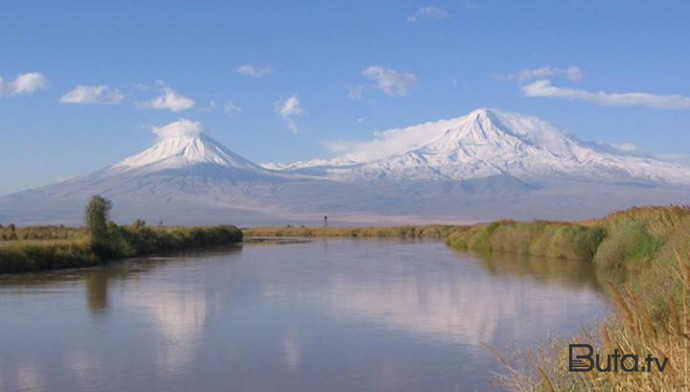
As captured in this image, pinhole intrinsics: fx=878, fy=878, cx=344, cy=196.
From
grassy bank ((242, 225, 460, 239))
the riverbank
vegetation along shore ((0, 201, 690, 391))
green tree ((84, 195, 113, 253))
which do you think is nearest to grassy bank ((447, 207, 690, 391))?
vegetation along shore ((0, 201, 690, 391))

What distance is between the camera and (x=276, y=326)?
13.7m

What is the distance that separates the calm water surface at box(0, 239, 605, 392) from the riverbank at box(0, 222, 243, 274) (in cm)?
181

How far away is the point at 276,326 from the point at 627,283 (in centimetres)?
531

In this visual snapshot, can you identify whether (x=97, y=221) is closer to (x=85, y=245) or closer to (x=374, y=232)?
(x=85, y=245)

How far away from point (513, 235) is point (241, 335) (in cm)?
2606

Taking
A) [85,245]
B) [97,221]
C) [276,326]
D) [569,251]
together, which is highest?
[97,221]

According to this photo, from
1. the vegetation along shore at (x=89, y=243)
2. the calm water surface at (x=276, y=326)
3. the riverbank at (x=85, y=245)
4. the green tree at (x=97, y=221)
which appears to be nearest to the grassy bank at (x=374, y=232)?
the riverbank at (x=85, y=245)

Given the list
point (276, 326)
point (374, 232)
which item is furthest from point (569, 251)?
point (374, 232)

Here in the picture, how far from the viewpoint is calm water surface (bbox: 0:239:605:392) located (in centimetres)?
978

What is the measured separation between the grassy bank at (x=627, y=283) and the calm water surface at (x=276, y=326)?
4.31 feet

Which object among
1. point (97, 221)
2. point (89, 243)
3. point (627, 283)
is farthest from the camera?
point (97, 221)

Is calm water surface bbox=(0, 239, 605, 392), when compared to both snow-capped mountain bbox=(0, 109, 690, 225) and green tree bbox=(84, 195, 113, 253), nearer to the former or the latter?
green tree bbox=(84, 195, 113, 253)

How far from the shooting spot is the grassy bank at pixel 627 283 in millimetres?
4453

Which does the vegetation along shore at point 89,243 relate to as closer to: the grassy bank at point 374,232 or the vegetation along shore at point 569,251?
the vegetation along shore at point 569,251
